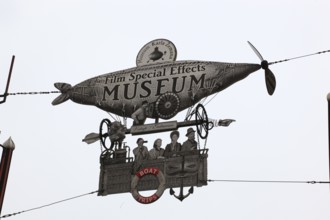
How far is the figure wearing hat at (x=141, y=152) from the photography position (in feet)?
111

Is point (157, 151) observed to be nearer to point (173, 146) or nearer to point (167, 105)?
point (173, 146)

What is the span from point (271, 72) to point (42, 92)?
950 centimetres

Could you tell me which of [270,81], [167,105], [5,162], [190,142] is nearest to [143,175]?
[190,142]

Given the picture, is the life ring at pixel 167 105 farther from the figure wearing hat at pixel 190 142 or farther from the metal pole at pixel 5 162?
the metal pole at pixel 5 162

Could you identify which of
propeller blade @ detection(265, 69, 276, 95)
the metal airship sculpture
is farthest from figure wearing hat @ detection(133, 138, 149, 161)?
propeller blade @ detection(265, 69, 276, 95)

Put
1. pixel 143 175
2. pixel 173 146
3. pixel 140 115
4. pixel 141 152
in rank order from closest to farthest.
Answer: pixel 143 175, pixel 173 146, pixel 141 152, pixel 140 115

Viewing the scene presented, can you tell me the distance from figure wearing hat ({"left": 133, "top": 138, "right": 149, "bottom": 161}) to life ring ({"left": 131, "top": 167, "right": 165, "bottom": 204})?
26.0 inches

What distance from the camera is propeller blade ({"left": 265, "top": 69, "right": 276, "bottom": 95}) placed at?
3322 centimetres

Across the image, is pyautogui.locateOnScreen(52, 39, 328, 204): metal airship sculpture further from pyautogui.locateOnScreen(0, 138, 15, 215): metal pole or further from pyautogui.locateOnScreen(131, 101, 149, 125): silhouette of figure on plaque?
pyautogui.locateOnScreen(0, 138, 15, 215): metal pole

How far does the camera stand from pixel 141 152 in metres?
34.0

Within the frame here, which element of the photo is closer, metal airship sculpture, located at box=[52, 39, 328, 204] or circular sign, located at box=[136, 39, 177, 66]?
metal airship sculpture, located at box=[52, 39, 328, 204]

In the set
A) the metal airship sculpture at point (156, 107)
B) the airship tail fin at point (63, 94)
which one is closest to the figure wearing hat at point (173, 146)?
the metal airship sculpture at point (156, 107)

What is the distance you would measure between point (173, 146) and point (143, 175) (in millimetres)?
1542

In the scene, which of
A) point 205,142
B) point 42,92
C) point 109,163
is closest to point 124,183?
point 109,163
